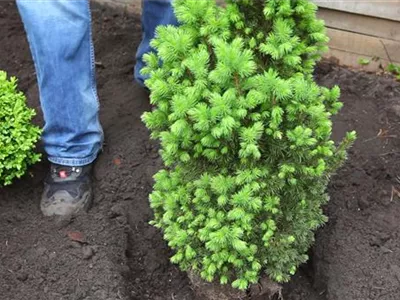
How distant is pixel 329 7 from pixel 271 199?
186 centimetres

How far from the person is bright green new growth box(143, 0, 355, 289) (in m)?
0.67

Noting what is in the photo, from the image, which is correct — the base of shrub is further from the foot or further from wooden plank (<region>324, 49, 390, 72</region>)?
wooden plank (<region>324, 49, 390, 72</region>)

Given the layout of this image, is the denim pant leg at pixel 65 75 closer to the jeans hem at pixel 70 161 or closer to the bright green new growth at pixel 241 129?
the jeans hem at pixel 70 161

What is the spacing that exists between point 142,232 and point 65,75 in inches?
29.2

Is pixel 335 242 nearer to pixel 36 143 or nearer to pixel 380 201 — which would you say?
pixel 380 201

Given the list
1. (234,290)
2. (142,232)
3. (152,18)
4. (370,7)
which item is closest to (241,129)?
(234,290)

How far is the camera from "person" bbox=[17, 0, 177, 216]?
8.50 feet

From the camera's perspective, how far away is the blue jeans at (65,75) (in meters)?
2.59

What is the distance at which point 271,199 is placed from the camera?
2039mm

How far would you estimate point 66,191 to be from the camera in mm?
2832

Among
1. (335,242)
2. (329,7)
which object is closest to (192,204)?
(335,242)

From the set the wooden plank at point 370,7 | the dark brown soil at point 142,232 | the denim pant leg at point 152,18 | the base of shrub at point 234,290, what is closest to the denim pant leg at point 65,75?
the dark brown soil at point 142,232

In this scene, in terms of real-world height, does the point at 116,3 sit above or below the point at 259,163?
below

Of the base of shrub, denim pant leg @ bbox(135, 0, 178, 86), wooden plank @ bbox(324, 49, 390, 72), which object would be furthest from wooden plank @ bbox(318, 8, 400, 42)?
the base of shrub
